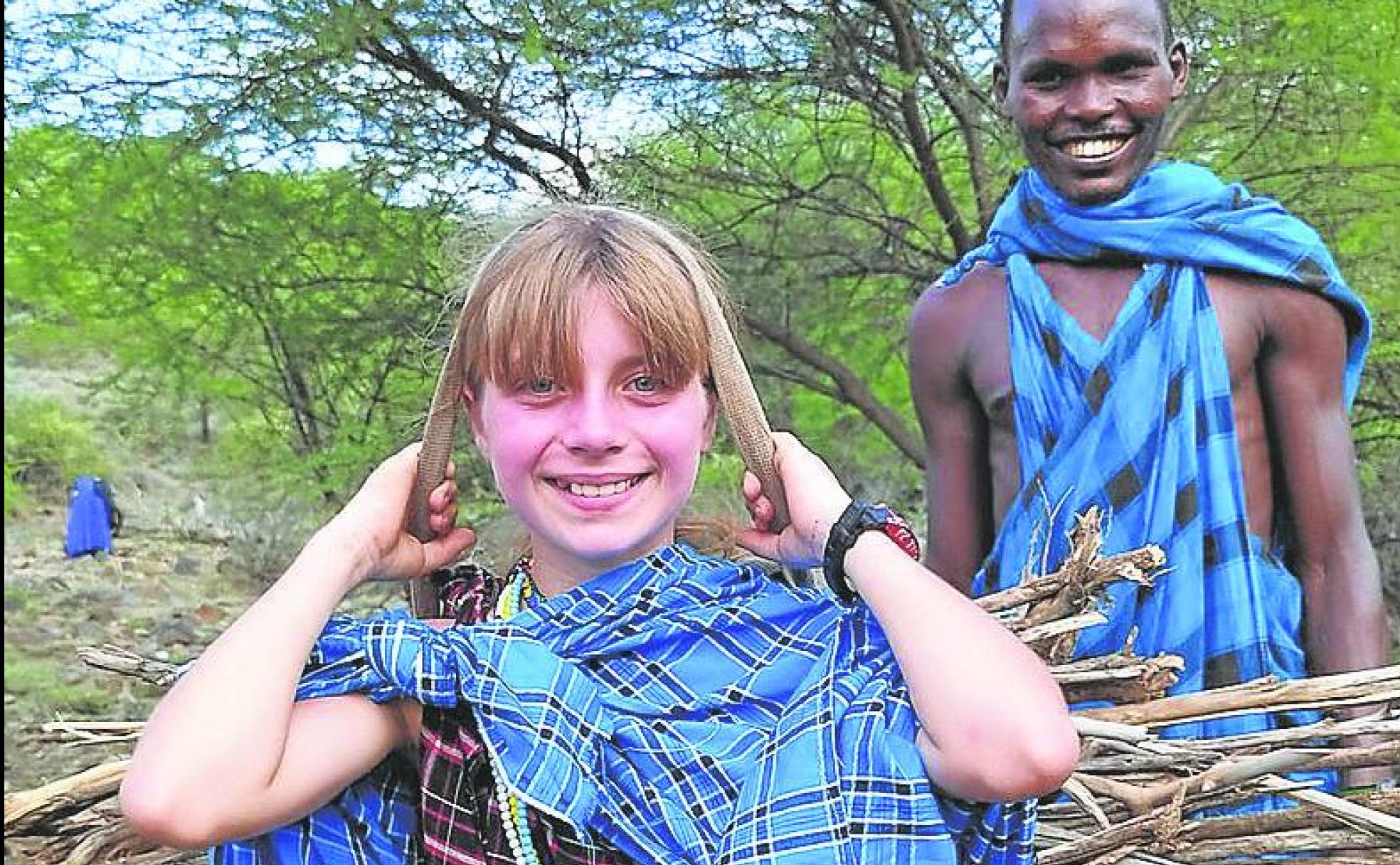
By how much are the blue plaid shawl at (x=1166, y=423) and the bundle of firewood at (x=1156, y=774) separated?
0.91 feet

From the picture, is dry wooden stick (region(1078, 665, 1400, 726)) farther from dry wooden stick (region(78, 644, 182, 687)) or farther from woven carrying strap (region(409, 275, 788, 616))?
dry wooden stick (region(78, 644, 182, 687))

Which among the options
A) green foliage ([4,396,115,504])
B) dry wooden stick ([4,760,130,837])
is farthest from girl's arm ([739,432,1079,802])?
green foliage ([4,396,115,504])

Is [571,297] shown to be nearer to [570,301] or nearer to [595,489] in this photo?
[570,301]

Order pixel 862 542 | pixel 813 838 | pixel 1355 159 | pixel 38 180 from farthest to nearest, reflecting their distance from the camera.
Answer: pixel 1355 159 → pixel 38 180 → pixel 862 542 → pixel 813 838

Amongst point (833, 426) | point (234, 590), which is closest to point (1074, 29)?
point (833, 426)

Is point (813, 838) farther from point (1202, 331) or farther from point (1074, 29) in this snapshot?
point (1074, 29)

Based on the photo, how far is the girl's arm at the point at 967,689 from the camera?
1191mm

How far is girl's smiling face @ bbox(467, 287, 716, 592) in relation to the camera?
138cm

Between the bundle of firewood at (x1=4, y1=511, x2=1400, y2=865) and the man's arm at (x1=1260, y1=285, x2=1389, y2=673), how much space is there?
1.12 feet

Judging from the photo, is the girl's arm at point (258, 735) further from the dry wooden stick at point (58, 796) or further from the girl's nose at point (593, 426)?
the dry wooden stick at point (58, 796)

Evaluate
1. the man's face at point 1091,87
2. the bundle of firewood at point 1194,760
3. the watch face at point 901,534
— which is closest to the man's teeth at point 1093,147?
the man's face at point 1091,87

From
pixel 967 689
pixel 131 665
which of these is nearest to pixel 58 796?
pixel 131 665

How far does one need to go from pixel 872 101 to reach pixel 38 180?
6.58 ft

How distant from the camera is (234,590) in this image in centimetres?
701
